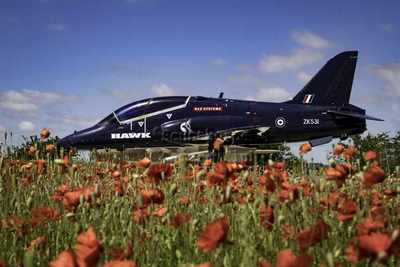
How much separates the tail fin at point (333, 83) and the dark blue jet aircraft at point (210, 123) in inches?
141

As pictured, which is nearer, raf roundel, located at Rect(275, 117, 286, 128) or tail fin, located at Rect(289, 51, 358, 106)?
raf roundel, located at Rect(275, 117, 286, 128)

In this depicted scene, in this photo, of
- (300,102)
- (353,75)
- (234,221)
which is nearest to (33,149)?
(234,221)

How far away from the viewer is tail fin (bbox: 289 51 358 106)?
31.9m

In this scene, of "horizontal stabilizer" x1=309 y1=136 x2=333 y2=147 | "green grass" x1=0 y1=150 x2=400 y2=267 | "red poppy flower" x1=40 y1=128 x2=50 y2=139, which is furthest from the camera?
"horizontal stabilizer" x1=309 y1=136 x2=333 y2=147

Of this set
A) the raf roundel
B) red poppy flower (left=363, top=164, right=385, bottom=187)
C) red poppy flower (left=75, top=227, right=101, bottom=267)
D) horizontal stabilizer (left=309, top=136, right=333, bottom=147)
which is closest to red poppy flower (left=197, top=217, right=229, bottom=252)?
red poppy flower (left=75, top=227, right=101, bottom=267)

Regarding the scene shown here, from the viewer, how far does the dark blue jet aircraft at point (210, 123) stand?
2467 cm

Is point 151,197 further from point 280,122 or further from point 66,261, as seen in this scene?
point 280,122

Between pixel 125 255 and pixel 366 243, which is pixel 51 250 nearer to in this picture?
pixel 125 255

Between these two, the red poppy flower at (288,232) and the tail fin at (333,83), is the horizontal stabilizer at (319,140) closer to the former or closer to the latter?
the tail fin at (333,83)

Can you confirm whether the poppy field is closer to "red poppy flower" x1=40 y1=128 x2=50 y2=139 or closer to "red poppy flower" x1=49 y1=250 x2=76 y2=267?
"red poppy flower" x1=49 y1=250 x2=76 y2=267

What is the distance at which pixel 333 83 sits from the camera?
3259 cm

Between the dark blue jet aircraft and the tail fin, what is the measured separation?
358 cm

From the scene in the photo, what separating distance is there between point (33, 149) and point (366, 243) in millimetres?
4602

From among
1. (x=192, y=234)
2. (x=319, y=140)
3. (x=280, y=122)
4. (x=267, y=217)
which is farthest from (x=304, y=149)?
(x=319, y=140)
